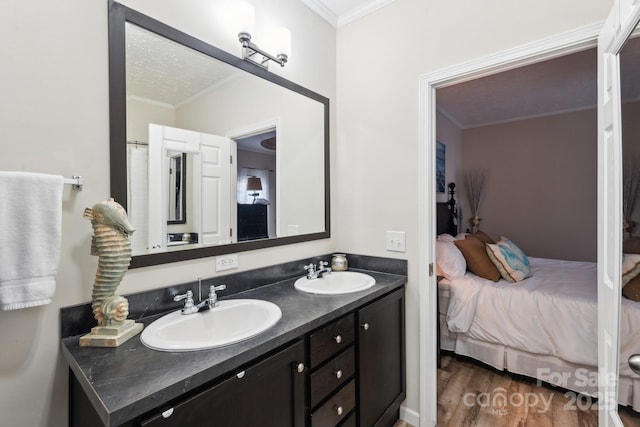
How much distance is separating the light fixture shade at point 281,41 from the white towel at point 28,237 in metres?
1.21

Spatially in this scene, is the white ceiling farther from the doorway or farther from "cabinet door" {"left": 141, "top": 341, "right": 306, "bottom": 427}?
"cabinet door" {"left": 141, "top": 341, "right": 306, "bottom": 427}

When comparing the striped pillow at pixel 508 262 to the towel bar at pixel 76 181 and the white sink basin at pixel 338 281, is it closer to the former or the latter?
the white sink basin at pixel 338 281

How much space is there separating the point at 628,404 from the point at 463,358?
1689 millimetres

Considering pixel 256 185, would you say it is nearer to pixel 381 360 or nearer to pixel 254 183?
pixel 254 183

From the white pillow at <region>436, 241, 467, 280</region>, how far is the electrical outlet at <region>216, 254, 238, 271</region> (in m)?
1.88

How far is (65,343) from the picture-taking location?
3.13 feet

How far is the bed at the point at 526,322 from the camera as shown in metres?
2.01

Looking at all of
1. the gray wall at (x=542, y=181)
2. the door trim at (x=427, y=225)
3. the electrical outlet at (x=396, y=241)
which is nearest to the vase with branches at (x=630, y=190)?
the door trim at (x=427, y=225)

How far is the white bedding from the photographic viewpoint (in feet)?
6.56

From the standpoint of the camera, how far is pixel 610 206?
1.07 metres

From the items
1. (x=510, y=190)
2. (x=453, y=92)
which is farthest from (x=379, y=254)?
(x=510, y=190)

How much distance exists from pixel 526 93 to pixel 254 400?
400 centimetres

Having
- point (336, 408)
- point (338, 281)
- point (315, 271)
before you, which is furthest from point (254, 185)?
point (336, 408)

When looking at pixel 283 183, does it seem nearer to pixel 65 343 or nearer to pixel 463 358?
pixel 65 343
